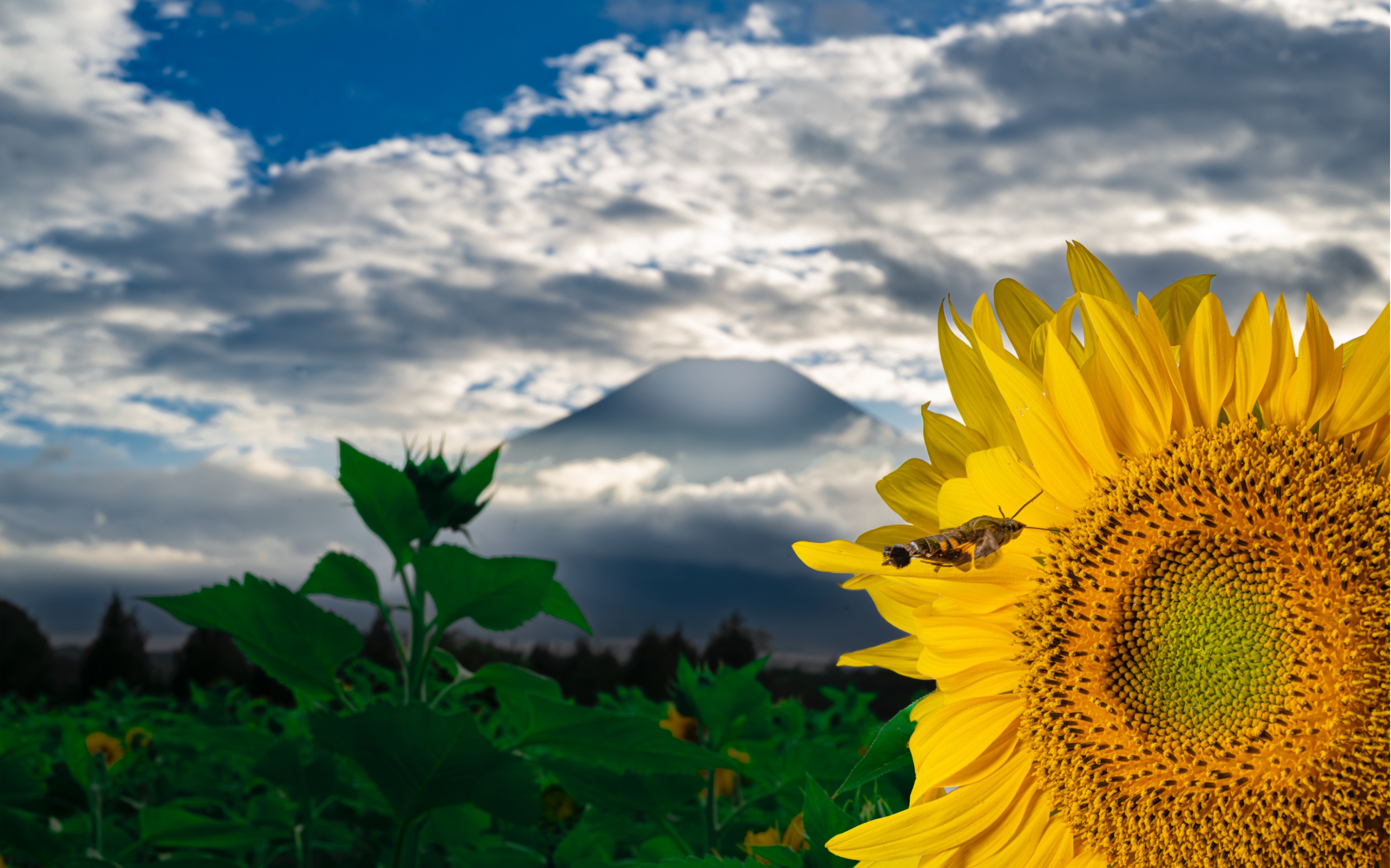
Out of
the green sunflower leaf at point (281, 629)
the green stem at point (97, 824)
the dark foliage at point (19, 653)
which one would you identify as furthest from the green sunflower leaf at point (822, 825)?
the dark foliage at point (19, 653)

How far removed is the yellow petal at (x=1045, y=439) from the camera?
1.05 metres

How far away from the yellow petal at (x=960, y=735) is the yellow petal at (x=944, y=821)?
22 millimetres

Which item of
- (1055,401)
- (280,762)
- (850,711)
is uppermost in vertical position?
(1055,401)

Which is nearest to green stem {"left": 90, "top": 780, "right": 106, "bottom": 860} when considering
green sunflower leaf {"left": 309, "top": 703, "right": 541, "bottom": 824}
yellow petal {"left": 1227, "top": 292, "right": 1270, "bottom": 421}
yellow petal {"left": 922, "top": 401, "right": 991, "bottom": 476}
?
green sunflower leaf {"left": 309, "top": 703, "right": 541, "bottom": 824}

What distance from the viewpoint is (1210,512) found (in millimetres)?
1008

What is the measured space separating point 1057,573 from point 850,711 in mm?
3503

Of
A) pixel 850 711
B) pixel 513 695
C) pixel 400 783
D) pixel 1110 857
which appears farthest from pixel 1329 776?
pixel 850 711

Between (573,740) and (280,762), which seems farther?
(280,762)

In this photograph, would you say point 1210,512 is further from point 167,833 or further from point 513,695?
point 167,833

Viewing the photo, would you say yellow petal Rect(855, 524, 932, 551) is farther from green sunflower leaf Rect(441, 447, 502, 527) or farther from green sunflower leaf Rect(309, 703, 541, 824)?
green sunflower leaf Rect(441, 447, 502, 527)

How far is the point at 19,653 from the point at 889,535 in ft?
35.1

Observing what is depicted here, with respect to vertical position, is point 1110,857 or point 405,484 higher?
point 405,484

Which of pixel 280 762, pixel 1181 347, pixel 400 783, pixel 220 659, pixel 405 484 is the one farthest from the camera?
pixel 220 659

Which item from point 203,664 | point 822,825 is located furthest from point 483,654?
point 822,825
